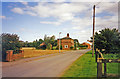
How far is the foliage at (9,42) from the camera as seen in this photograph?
15227 mm

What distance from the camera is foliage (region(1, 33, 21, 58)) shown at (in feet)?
50.0

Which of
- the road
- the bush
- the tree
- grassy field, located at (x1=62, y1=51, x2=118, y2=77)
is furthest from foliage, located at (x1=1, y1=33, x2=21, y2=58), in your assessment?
the tree

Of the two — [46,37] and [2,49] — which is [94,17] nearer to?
[2,49]

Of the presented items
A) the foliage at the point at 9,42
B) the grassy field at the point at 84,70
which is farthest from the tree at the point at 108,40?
the foliage at the point at 9,42

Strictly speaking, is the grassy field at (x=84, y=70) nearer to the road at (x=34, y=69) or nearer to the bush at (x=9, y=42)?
the road at (x=34, y=69)

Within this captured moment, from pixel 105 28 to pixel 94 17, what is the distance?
2.92 m

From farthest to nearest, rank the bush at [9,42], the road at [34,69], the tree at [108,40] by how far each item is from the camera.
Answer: the tree at [108,40] → the bush at [9,42] → the road at [34,69]

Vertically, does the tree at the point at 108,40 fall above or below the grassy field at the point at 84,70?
above

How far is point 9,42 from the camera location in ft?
52.4

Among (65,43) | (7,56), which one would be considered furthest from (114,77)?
(65,43)

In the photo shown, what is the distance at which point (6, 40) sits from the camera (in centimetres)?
1570

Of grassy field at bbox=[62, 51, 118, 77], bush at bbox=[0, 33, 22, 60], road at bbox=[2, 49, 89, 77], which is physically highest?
bush at bbox=[0, 33, 22, 60]

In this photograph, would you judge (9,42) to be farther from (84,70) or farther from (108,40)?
(108,40)

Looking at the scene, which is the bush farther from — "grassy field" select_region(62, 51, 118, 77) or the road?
"grassy field" select_region(62, 51, 118, 77)
